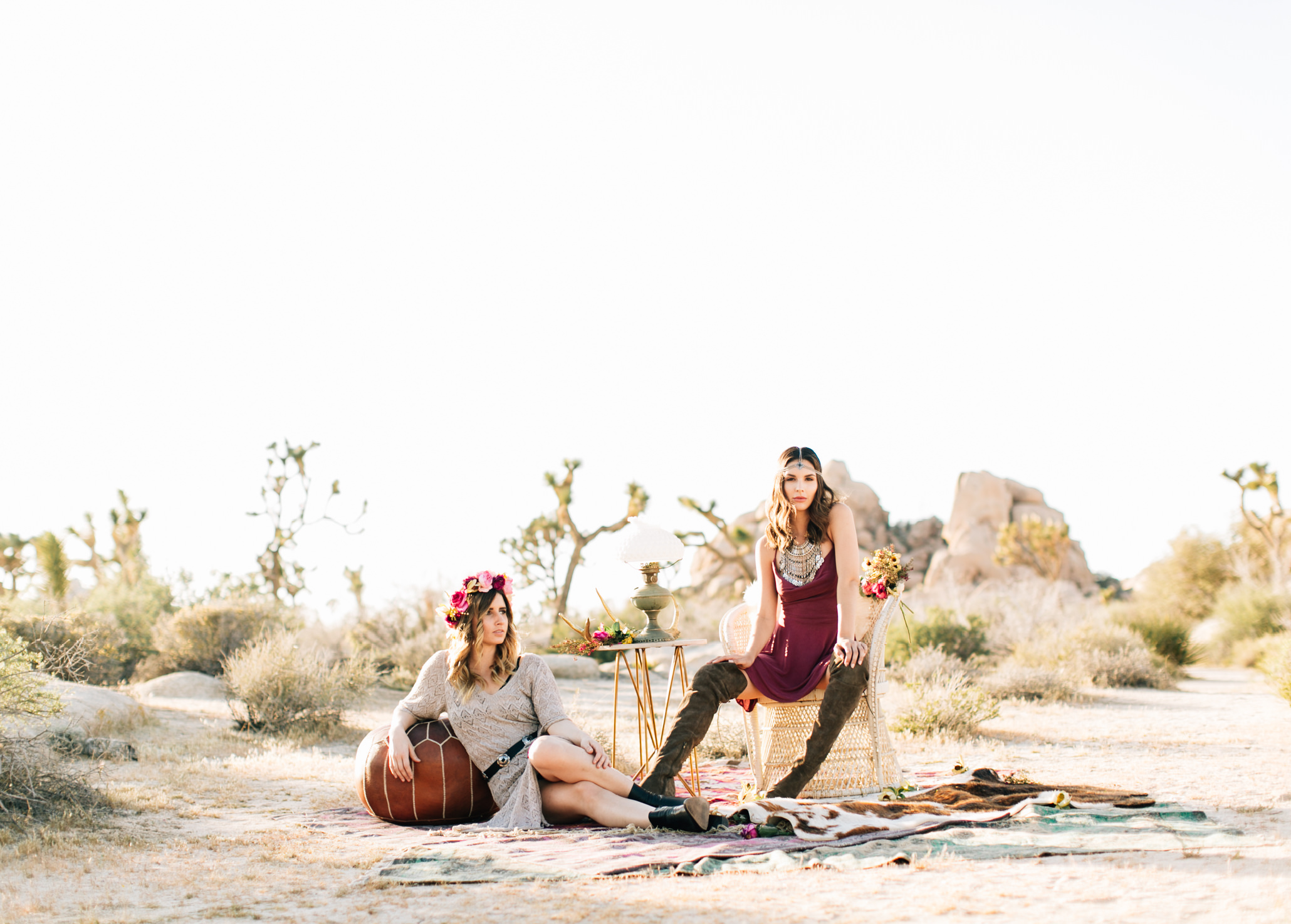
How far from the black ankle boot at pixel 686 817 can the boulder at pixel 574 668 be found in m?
9.61

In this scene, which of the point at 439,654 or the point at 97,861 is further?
the point at 439,654

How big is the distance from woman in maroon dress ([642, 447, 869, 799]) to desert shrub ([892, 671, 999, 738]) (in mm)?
2621

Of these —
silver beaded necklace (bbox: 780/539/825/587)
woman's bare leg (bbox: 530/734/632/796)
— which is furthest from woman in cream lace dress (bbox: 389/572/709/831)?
silver beaded necklace (bbox: 780/539/825/587)

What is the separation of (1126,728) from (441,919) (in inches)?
264

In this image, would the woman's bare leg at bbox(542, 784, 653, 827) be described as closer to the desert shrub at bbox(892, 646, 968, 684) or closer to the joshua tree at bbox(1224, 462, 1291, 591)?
the desert shrub at bbox(892, 646, 968, 684)

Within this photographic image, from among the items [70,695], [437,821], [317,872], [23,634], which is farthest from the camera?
[23,634]

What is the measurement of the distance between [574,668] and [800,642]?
9.39 m

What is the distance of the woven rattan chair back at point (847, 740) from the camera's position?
5309mm

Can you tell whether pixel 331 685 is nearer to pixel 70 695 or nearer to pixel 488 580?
pixel 70 695

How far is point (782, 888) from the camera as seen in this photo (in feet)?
11.5

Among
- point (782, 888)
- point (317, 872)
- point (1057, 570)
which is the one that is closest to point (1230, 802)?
point (782, 888)

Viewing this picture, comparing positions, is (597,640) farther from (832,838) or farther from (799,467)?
(832,838)

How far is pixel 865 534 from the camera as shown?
3278cm

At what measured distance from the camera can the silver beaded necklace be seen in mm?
5555
